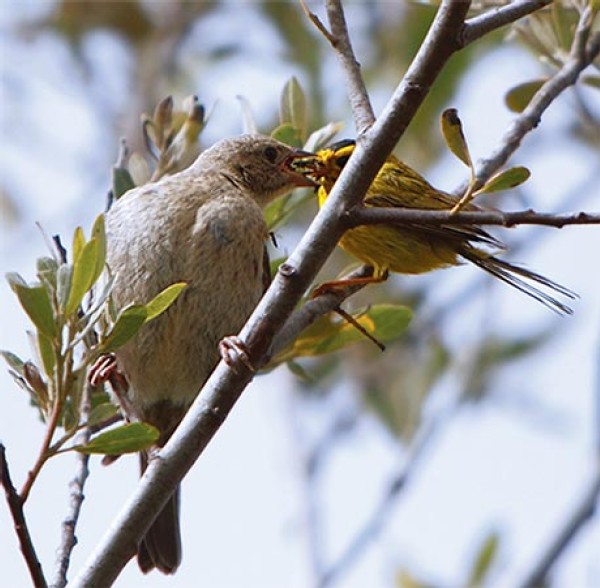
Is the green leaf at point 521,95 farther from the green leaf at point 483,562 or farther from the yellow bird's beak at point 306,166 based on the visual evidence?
the green leaf at point 483,562

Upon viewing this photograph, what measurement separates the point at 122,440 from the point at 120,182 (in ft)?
4.77

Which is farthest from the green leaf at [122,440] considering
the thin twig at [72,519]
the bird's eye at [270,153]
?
the bird's eye at [270,153]

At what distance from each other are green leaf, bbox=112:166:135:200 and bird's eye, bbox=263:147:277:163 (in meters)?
0.83

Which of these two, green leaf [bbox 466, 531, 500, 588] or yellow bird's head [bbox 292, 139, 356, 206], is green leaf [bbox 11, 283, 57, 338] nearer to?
yellow bird's head [bbox 292, 139, 356, 206]

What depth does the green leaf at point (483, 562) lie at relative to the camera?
4.96m

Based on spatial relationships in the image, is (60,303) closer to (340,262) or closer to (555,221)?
(555,221)

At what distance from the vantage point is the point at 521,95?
4031mm

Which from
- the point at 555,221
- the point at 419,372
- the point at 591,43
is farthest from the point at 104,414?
the point at 419,372

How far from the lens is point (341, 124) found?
3.98 m

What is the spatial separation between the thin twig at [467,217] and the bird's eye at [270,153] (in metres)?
2.24

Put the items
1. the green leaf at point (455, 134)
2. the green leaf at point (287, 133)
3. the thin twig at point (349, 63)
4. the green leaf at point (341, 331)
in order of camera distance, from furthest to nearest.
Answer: the green leaf at point (287, 133)
the green leaf at point (341, 331)
the thin twig at point (349, 63)
the green leaf at point (455, 134)

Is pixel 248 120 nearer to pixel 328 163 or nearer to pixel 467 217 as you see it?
pixel 328 163

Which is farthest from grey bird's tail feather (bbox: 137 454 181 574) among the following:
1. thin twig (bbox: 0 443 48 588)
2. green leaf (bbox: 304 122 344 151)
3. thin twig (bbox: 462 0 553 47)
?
thin twig (bbox: 462 0 553 47)

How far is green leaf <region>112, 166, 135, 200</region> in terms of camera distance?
3920mm
